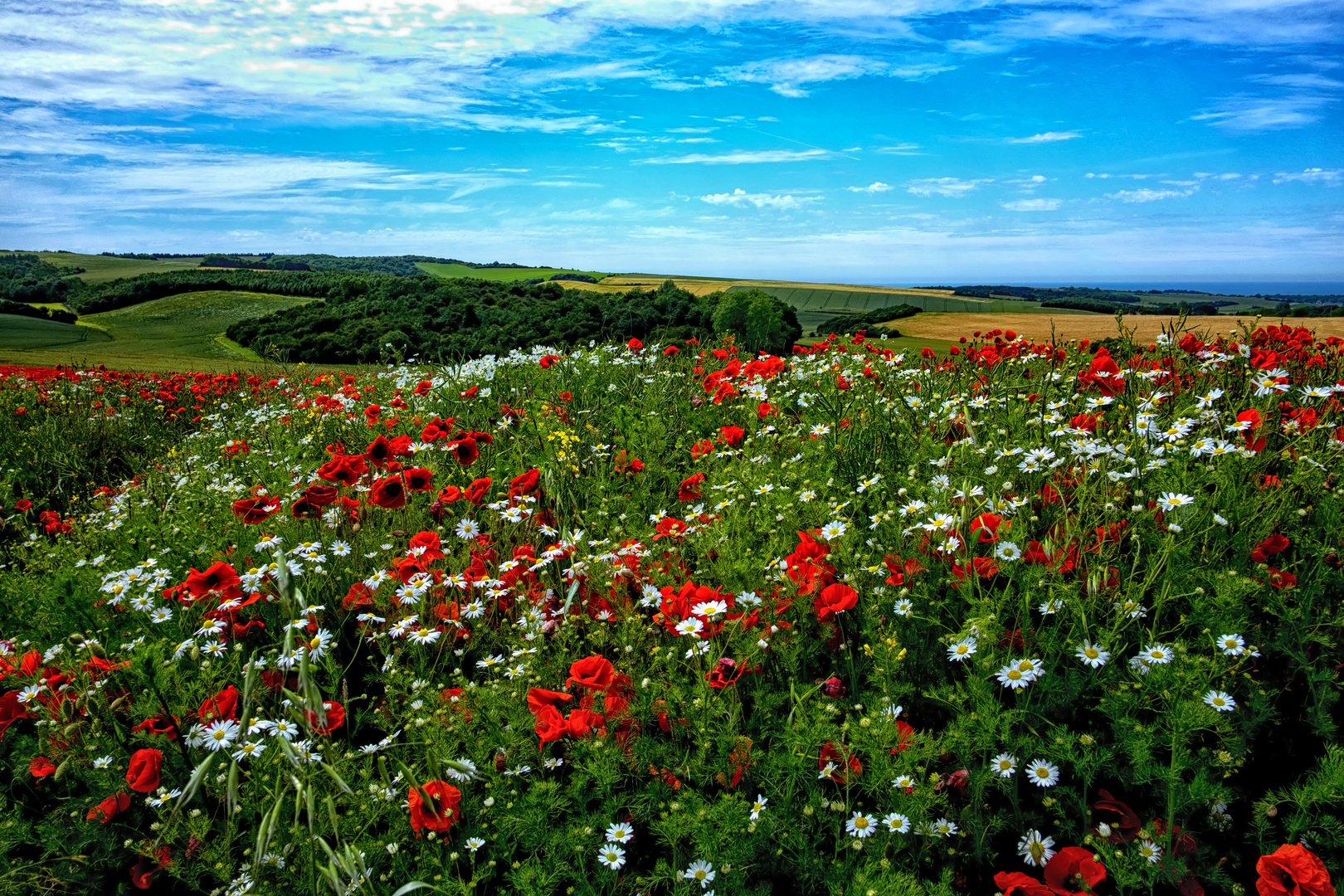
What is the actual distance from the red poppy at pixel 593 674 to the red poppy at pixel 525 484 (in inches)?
62.2

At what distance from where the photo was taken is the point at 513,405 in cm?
664

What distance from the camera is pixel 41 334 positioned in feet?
92.2

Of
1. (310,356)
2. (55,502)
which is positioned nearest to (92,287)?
(310,356)

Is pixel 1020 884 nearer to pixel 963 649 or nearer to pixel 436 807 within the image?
pixel 963 649

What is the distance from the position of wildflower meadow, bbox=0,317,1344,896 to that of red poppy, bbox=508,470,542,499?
0.07 feet

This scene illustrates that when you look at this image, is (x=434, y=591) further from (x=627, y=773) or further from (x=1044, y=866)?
(x=1044, y=866)

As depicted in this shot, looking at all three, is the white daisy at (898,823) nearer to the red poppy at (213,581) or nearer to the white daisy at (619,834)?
the white daisy at (619,834)

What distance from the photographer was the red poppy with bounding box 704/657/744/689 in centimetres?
242

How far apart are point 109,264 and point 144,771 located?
99546 mm

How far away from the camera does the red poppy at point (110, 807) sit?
7.96ft

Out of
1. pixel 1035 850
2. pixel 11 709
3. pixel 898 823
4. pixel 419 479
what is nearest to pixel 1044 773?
pixel 1035 850

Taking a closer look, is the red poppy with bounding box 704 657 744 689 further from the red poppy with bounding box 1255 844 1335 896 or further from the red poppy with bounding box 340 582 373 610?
the red poppy with bounding box 340 582 373 610

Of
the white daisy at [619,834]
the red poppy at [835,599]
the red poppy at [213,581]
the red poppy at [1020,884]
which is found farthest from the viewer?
the red poppy at [213,581]

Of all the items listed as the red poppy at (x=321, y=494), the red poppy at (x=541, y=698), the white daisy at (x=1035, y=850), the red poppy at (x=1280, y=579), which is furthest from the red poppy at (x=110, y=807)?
the red poppy at (x=1280, y=579)
